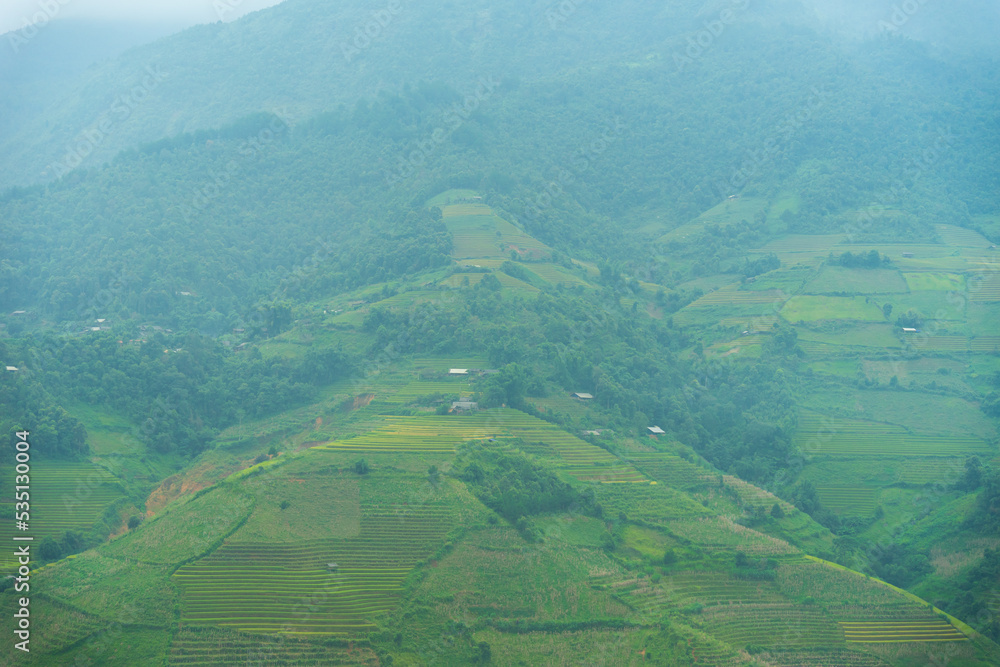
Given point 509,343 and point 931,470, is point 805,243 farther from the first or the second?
point 509,343

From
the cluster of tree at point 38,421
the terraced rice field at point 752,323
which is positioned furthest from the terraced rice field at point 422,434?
the terraced rice field at point 752,323

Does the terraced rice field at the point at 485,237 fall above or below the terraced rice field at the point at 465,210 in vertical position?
below

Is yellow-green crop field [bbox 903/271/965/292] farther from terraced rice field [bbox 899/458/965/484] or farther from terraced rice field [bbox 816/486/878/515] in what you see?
terraced rice field [bbox 816/486/878/515]

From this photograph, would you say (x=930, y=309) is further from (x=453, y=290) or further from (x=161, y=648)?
(x=161, y=648)

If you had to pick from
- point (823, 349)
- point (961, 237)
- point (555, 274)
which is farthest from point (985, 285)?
point (555, 274)

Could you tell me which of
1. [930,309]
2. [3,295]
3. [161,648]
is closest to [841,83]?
[930,309]

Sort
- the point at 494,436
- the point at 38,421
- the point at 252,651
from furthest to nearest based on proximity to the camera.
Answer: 1. the point at 494,436
2. the point at 38,421
3. the point at 252,651

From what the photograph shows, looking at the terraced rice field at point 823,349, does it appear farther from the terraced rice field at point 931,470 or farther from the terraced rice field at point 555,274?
the terraced rice field at point 555,274
